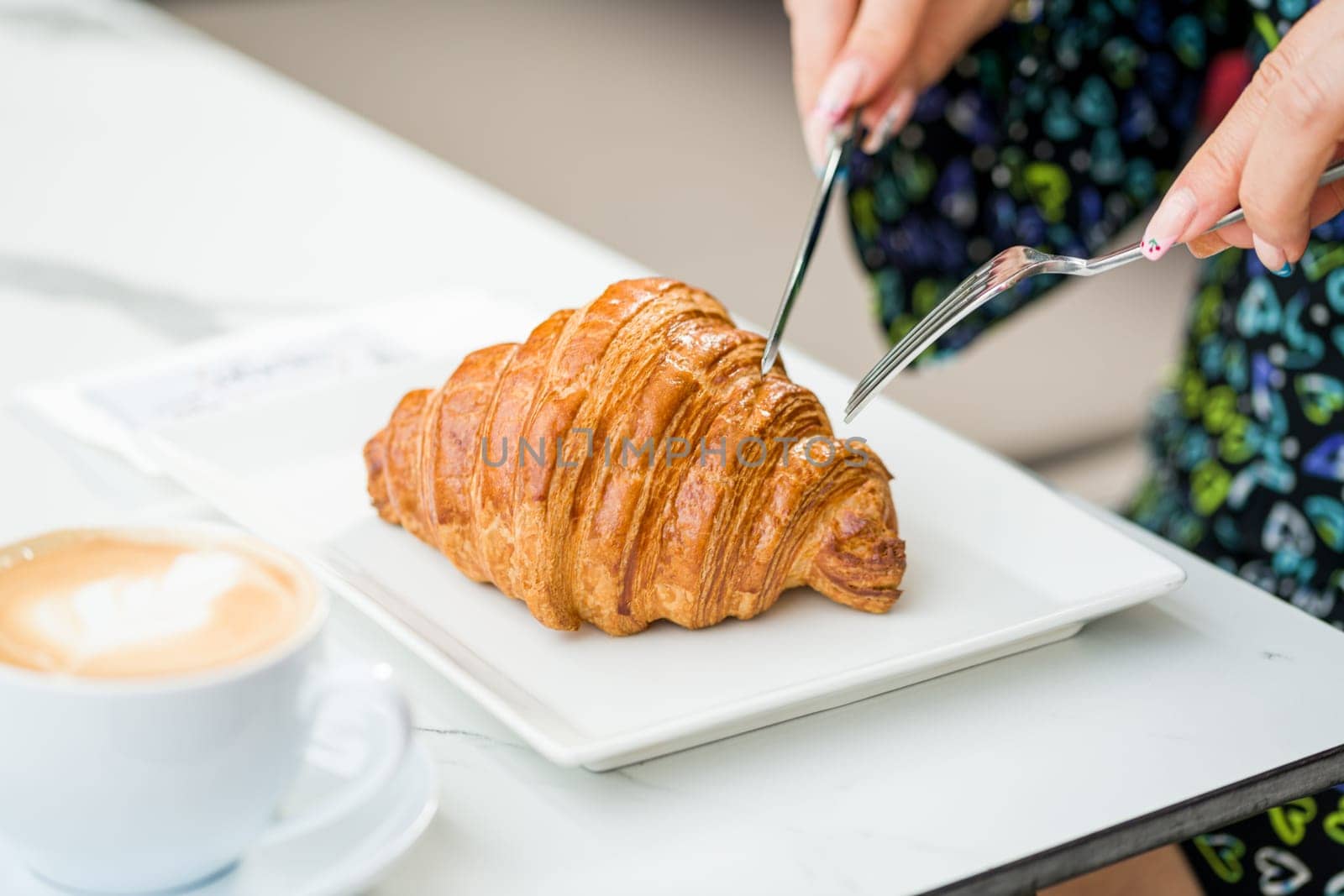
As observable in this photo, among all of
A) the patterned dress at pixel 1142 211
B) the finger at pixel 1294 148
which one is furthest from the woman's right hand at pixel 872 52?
the finger at pixel 1294 148

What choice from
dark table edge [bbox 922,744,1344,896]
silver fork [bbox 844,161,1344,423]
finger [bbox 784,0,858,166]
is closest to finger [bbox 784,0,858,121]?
finger [bbox 784,0,858,166]

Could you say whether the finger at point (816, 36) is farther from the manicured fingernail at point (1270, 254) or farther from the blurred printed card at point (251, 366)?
the manicured fingernail at point (1270, 254)

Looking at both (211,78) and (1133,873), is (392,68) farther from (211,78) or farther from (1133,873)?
(1133,873)

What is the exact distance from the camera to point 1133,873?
95cm

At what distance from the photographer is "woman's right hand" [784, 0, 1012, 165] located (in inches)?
42.5

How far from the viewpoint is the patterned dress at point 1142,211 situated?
1145 millimetres

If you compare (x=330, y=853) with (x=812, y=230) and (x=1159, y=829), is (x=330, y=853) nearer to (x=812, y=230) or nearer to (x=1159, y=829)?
(x=1159, y=829)

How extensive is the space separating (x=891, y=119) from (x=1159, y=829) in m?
0.67

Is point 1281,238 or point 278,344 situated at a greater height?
point 1281,238

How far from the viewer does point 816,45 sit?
1.11m

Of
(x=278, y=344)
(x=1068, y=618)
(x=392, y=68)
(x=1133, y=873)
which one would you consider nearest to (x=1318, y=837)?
(x=1133, y=873)

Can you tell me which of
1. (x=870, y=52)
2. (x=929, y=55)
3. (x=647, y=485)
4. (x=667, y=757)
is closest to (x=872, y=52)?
(x=870, y=52)

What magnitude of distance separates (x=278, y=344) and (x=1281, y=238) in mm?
729

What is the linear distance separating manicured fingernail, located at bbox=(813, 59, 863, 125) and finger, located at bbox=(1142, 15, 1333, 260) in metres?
0.35
